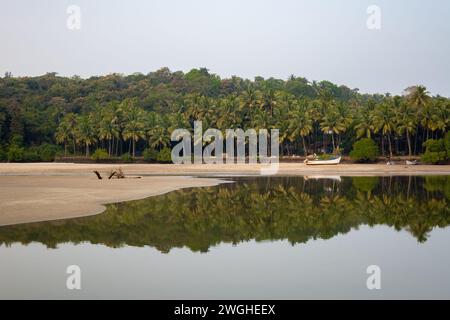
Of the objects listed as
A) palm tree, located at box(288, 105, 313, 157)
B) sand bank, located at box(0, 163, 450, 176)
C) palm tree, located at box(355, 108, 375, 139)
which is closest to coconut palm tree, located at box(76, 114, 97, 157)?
sand bank, located at box(0, 163, 450, 176)

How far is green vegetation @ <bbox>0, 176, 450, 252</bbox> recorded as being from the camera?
1814 centimetres

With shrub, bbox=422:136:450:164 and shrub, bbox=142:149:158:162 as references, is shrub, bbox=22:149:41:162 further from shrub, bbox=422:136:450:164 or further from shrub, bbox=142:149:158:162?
shrub, bbox=422:136:450:164

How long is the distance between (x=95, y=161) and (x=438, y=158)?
160ft

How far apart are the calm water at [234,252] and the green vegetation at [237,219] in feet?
0.14

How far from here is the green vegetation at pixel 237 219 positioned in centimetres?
1814

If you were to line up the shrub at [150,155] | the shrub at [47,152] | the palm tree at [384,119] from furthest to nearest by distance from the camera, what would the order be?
the shrub at [47,152], the shrub at [150,155], the palm tree at [384,119]

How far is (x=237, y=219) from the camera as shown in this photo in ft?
74.2

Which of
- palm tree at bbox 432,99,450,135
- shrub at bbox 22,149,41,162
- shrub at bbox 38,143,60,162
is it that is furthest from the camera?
shrub at bbox 38,143,60,162

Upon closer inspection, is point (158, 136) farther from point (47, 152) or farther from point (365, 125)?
point (365, 125)

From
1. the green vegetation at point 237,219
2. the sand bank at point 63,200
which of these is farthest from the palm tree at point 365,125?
the sand bank at point 63,200

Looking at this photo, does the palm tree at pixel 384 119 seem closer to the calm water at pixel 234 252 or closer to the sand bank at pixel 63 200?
the sand bank at pixel 63 200

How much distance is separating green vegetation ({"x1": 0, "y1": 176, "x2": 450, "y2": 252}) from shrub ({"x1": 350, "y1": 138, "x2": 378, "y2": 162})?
1600 inches

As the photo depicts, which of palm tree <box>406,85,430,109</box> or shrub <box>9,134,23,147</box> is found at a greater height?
palm tree <box>406,85,430,109</box>
